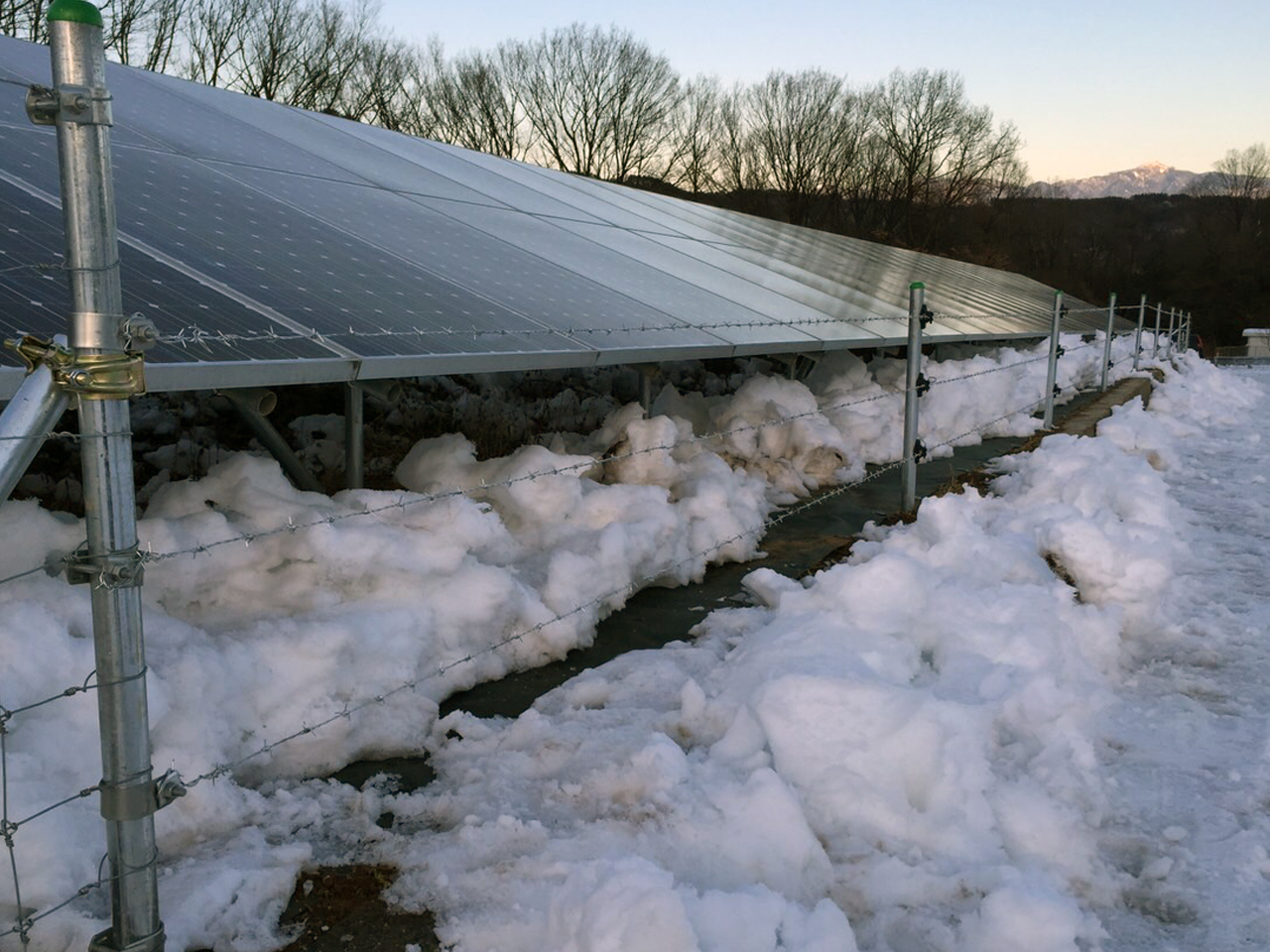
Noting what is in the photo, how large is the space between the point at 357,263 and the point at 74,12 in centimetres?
311

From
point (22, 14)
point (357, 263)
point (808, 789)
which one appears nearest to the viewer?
point (808, 789)

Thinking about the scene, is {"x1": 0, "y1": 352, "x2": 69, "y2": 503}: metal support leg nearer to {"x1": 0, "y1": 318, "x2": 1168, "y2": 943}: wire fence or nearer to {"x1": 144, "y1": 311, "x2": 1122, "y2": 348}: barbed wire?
{"x1": 0, "y1": 318, "x2": 1168, "y2": 943}: wire fence

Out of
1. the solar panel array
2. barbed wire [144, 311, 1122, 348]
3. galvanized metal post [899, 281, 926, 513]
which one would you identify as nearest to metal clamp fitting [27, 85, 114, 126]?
the solar panel array

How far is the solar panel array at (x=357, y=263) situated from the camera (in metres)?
3.37

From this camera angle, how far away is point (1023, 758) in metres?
3.09

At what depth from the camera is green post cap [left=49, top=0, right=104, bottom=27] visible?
1689 mm

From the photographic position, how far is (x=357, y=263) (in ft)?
15.6

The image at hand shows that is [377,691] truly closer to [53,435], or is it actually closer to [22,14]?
[53,435]

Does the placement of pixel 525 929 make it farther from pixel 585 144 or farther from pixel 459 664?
pixel 585 144

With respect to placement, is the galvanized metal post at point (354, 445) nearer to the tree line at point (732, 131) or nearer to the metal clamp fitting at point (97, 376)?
the metal clamp fitting at point (97, 376)

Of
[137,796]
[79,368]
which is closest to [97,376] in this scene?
[79,368]

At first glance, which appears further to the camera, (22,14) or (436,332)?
(22,14)

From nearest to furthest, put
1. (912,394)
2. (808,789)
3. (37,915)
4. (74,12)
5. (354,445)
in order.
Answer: (74,12)
(37,915)
(808,789)
(354,445)
(912,394)

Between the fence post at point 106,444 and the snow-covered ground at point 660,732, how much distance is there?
319 millimetres
